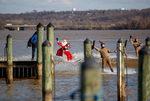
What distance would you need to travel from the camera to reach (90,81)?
3.87 meters

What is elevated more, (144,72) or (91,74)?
(91,74)

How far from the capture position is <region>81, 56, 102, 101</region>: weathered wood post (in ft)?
12.6

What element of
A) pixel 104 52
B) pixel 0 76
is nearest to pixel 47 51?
pixel 104 52

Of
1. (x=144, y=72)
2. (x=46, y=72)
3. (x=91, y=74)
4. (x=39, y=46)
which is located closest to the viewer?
(x=91, y=74)

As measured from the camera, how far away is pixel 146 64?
5977 mm

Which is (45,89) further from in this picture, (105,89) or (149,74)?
(105,89)

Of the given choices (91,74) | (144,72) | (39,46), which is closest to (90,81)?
(91,74)

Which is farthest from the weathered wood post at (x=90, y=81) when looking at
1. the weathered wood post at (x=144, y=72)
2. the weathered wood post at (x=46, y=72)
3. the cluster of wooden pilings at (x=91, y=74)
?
the weathered wood post at (x=46, y=72)

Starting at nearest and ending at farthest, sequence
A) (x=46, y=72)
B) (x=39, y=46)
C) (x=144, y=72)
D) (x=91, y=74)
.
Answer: (x=91, y=74) → (x=144, y=72) → (x=46, y=72) → (x=39, y=46)

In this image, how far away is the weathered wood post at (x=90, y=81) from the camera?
3830mm

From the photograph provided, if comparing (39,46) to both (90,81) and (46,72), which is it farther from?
(90,81)

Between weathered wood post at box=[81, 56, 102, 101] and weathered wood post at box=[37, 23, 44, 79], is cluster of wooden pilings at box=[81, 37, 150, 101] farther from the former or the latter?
weathered wood post at box=[37, 23, 44, 79]

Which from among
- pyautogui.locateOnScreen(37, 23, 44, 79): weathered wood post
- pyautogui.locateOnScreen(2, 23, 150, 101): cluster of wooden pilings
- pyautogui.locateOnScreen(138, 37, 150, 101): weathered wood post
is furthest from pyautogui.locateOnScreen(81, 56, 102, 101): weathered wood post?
pyautogui.locateOnScreen(37, 23, 44, 79): weathered wood post

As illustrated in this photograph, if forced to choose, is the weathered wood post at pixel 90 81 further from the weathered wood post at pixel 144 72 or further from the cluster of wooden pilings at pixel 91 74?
the weathered wood post at pixel 144 72
